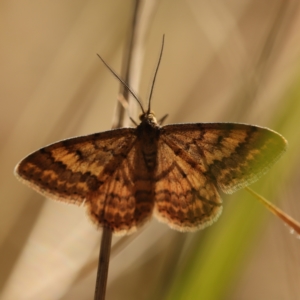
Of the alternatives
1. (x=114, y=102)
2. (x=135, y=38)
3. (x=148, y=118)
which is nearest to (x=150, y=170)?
(x=148, y=118)

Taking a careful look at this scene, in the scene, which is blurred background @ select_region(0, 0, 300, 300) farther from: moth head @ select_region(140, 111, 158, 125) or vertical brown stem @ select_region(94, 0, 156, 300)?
moth head @ select_region(140, 111, 158, 125)

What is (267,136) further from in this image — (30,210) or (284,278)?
(30,210)

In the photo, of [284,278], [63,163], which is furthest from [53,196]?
[284,278]

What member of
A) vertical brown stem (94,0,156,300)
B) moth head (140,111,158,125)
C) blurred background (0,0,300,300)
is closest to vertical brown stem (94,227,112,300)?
vertical brown stem (94,0,156,300)

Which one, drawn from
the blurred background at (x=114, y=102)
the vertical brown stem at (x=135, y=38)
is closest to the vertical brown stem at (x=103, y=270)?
the vertical brown stem at (x=135, y=38)

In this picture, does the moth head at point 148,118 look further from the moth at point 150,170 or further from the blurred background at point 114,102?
the blurred background at point 114,102

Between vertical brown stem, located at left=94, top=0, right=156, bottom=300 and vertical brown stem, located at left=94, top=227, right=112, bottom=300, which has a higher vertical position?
vertical brown stem, located at left=94, top=0, right=156, bottom=300

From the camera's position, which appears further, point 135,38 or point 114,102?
point 114,102

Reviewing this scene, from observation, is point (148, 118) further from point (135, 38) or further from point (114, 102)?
point (114, 102)

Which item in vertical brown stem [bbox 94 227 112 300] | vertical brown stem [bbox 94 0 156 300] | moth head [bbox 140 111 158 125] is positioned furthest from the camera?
moth head [bbox 140 111 158 125]
